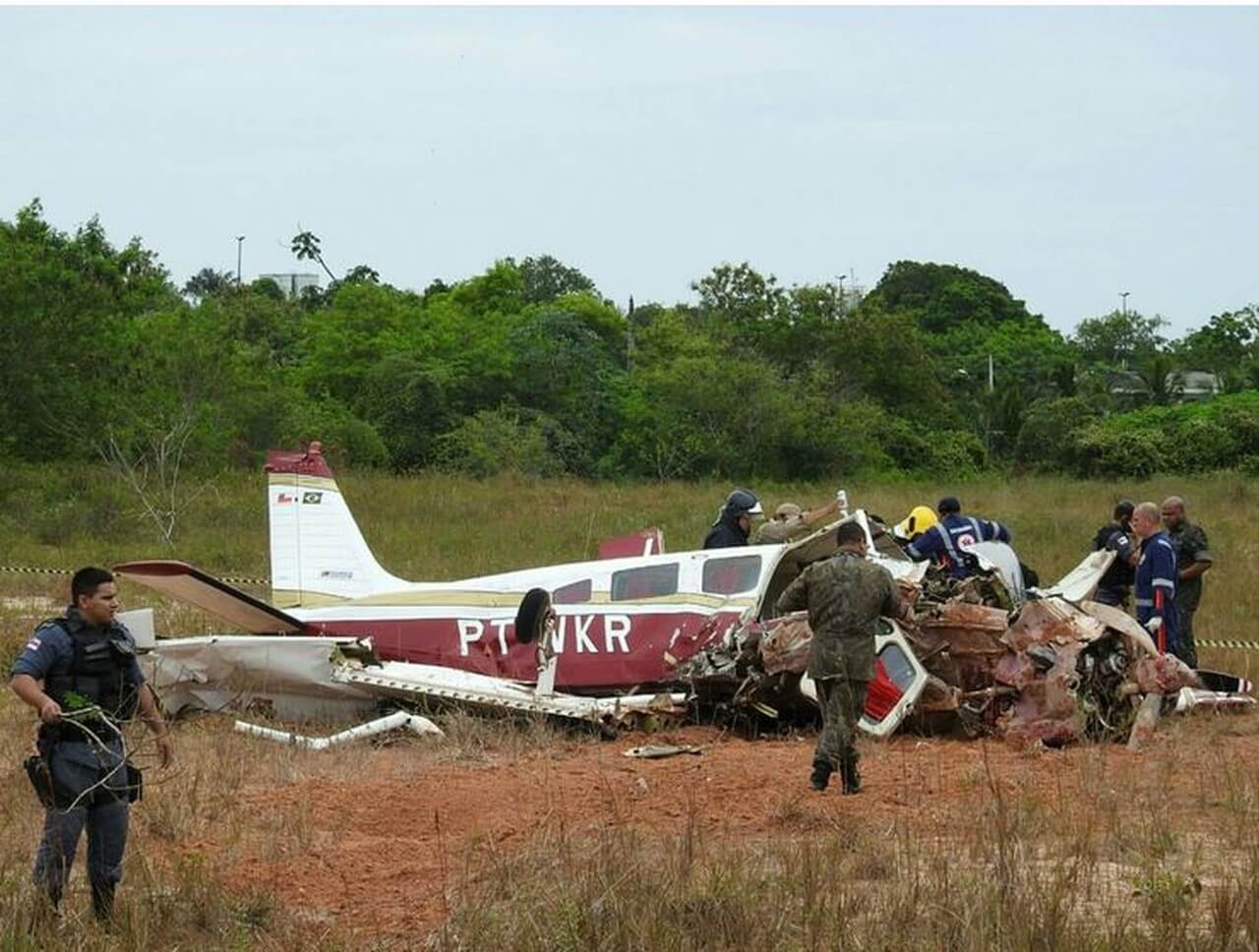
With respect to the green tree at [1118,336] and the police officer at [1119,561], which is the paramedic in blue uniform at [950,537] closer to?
the police officer at [1119,561]

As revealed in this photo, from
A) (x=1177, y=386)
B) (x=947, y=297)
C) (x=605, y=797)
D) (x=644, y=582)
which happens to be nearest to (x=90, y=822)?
(x=605, y=797)

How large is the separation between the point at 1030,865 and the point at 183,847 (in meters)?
3.91

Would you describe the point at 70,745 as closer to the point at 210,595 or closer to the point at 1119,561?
the point at 210,595

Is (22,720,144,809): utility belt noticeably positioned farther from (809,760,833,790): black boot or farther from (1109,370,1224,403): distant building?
(1109,370,1224,403): distant building

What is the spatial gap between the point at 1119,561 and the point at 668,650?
4.00 metres

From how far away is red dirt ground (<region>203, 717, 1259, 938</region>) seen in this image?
293 inches

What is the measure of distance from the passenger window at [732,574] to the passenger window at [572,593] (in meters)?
0.90

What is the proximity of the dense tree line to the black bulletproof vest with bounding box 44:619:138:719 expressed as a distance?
984 inches

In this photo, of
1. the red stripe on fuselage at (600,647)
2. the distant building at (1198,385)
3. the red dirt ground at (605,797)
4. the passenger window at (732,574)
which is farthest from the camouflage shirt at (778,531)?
the distant building at (1198,385)

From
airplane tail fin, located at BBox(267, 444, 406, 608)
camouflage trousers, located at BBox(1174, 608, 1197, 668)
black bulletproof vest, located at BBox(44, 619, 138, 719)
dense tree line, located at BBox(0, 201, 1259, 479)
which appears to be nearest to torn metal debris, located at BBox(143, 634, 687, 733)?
airplane tail fin, located at BBox(267, 444, 406, 608)

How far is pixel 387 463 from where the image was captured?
4134 centimetres

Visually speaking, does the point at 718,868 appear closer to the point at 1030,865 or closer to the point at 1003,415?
the point at 1030,865

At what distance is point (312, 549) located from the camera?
575 inches

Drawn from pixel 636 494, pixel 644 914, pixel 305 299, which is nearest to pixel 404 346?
pixel 636 494
